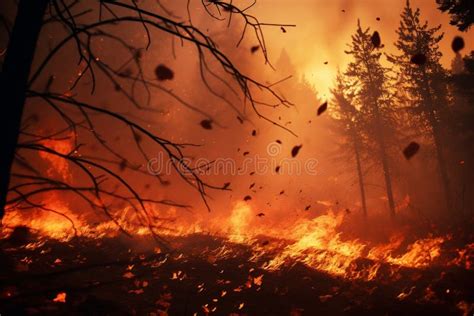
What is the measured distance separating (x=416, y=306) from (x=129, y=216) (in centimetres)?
2279

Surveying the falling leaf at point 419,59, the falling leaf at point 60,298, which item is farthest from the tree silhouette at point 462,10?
the falling leaf at point 60,298

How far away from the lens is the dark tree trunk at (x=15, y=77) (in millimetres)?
1928

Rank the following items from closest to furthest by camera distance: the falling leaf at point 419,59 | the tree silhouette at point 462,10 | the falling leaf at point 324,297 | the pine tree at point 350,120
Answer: the falling leaf at point 324,297 < the tree silhouette at point 462,10 < the falling leaf at point 419,59 < the pine tree at point 350,120

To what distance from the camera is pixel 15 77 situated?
198cm

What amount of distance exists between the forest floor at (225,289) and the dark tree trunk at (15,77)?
4.86 meters

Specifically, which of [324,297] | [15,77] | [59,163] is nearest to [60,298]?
[15,77]

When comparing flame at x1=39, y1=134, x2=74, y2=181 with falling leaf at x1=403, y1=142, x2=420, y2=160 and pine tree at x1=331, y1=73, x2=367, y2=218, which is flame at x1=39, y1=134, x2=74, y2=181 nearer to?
pine tree at x1=331, y1=73, x2=367, y2=218

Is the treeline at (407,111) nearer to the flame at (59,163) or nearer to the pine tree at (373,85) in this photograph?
the pine tree at (373,85)

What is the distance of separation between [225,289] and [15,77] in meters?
8.62

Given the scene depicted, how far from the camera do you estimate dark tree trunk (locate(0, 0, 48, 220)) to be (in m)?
1.93

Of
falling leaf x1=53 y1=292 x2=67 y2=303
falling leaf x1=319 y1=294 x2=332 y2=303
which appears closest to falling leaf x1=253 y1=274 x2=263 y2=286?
falling leaf x1=319 y1=294 x2=332 y2=303

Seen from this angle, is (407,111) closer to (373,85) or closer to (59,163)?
(373,85)

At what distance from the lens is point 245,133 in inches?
1316

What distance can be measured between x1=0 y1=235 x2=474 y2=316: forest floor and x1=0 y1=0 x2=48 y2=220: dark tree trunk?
191 inches
